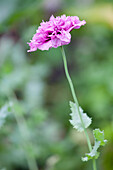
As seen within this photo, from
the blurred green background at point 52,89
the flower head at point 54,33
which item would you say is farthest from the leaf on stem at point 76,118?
the blurred green background at point 52,89

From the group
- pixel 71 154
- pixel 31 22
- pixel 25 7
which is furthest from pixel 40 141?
pixel 31 22

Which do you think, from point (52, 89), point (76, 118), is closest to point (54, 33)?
point (76, 118)

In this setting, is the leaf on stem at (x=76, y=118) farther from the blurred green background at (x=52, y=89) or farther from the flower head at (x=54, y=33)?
the blurred green background at (x=52, y=89)

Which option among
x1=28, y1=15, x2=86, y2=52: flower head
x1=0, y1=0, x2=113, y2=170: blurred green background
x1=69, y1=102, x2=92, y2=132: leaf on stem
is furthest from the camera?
x1=0, y1=0, x2=113, y2=170: blurred green background

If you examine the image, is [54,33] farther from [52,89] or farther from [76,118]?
[52,89]

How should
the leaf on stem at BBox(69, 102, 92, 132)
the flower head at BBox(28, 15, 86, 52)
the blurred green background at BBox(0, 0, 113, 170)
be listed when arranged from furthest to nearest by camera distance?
→ 1. the blurred green background at BBox(0, 0, 113, 170)
2. the leaf on stem at BBox(69, 102, 92, 132)
3. the flower head at BBox(28, 15, 86, 52)

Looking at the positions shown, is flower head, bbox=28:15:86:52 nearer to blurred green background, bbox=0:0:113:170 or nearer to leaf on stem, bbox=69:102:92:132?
leaf on stem, bbox=69:102:92:132

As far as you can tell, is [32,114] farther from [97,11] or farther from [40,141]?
[97,11]

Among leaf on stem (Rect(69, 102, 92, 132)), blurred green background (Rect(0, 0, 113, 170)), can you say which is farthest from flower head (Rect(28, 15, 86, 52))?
blurred green background (Rect(0, 0, 113, 170))
